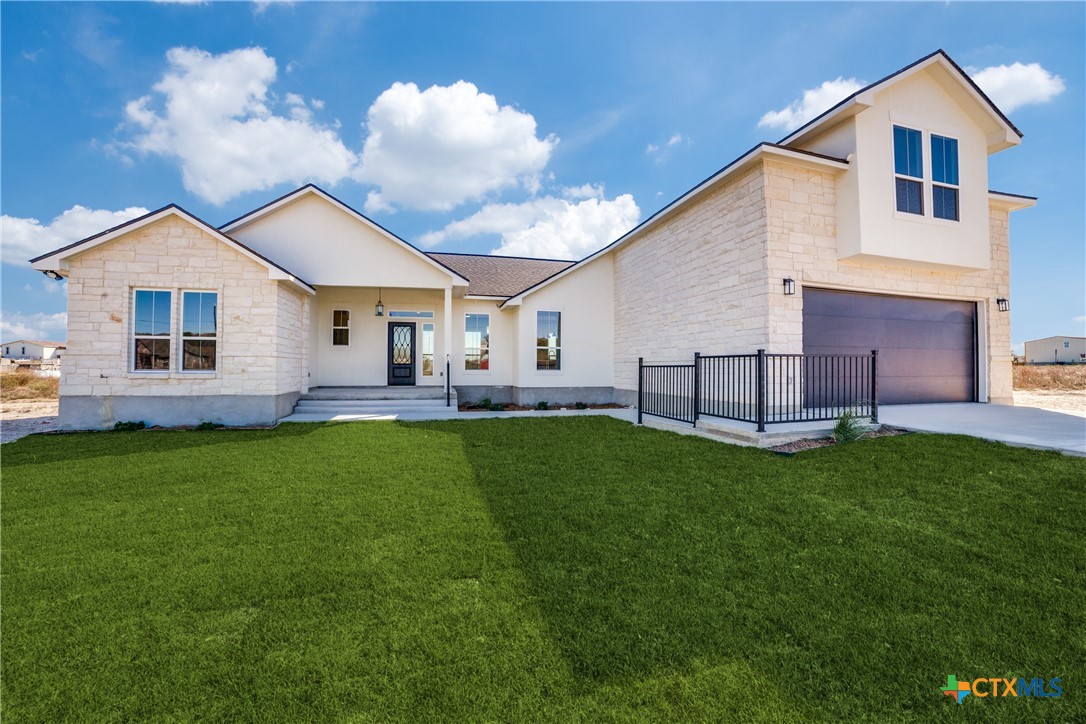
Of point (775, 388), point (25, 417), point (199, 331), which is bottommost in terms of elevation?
point (25, 417)

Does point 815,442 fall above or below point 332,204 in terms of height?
below

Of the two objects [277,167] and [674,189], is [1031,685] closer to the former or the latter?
[674,189]

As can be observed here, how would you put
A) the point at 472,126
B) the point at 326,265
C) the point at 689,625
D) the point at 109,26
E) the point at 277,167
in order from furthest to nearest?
1. the point at 277,167
2. the point at 472,126
3. the point at 326,265
4. the point at 109,26
5. the point at 689,625

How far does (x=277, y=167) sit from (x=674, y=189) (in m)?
12.3

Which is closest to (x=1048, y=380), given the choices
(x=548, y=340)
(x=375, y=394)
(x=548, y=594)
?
(x=548, y=340)

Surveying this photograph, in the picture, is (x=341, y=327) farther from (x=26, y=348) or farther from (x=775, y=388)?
(x=26, y=348)

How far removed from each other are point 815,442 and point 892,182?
17.8 ft

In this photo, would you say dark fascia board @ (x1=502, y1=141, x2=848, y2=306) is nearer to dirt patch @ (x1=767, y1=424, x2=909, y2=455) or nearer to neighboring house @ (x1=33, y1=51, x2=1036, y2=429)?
neighboring house @ (x1=33, y1=51, x2=1036, y2=429)

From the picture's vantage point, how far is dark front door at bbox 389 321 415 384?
1410 cm

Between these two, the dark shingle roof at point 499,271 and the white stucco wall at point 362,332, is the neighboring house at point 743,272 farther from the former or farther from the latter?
the dark shingle roof at point 499,271

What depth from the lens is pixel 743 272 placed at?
326 inches

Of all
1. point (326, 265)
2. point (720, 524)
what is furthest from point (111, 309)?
point (720, 524)

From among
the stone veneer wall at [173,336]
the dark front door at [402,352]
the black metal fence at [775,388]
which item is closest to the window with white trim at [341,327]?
the dark front door at [402,352]

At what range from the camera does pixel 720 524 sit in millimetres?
3664
